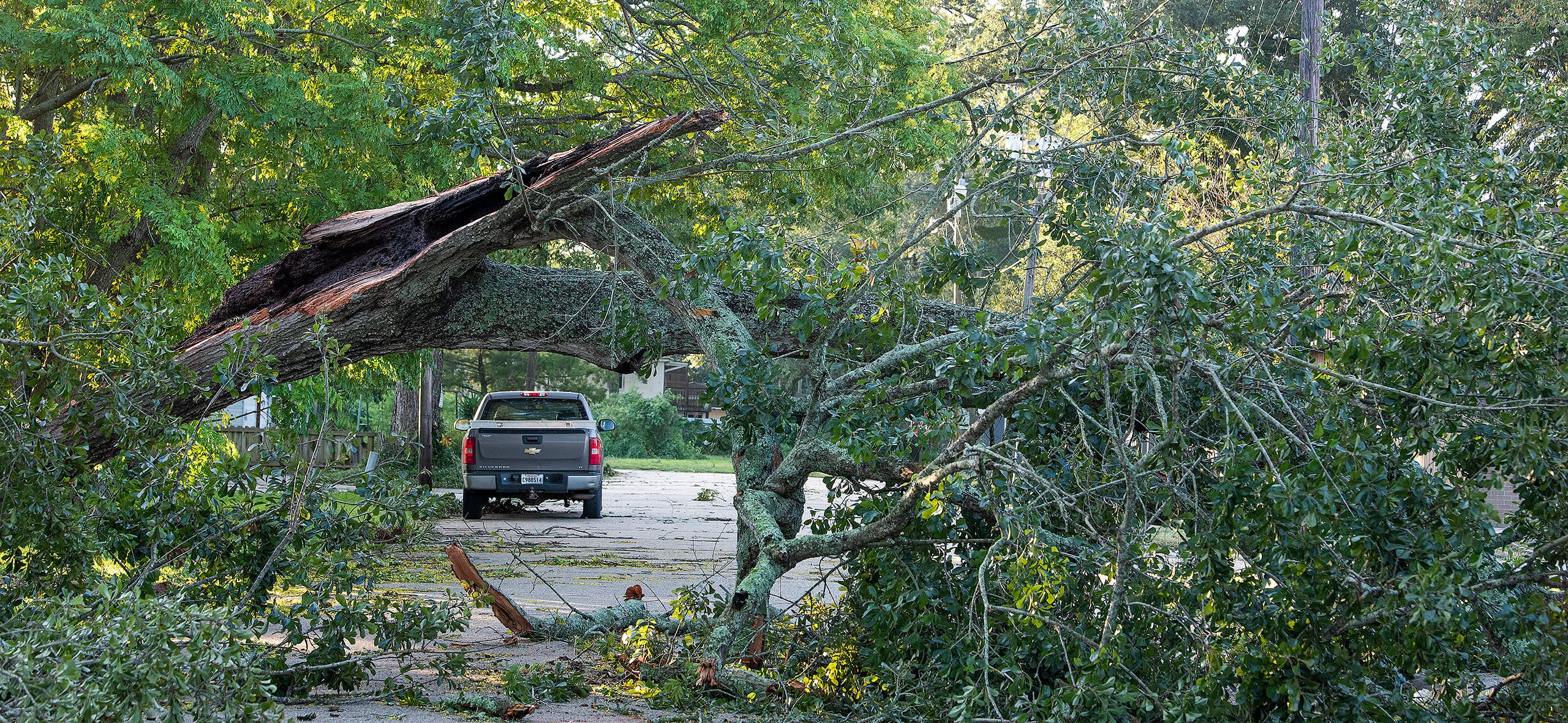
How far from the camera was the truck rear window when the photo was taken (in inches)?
566

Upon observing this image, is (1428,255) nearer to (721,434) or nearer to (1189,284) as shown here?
(1189,284)

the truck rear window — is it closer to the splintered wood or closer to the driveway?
the driveway

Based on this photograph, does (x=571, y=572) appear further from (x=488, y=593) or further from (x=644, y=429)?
(x=644, y=429)

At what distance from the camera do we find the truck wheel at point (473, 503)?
46.7ft

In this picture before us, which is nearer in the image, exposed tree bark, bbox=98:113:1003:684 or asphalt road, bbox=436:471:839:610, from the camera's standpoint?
exposed tree bark, bbox=98:113:1003:684

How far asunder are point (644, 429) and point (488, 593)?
28860 millimetres

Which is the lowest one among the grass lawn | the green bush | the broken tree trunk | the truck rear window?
the grass lawn

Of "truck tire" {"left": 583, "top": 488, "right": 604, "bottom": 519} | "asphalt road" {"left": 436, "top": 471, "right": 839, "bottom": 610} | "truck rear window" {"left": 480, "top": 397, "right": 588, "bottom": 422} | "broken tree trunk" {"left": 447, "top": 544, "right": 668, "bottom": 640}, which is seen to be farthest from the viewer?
"truck tire" {"left": 583, "top": 488, "right": 604, "bottom": 519}

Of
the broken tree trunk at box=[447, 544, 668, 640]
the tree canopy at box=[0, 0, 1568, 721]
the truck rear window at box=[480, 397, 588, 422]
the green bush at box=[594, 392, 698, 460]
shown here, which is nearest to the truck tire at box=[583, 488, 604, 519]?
the truck rear window at box=[480, 397, 588, 422]

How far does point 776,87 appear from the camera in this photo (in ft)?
31.3

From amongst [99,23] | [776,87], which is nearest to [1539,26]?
[776,87]

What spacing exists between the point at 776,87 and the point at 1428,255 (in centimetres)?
672

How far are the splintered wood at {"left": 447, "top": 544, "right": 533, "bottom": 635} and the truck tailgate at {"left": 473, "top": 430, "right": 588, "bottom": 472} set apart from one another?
7.85 m

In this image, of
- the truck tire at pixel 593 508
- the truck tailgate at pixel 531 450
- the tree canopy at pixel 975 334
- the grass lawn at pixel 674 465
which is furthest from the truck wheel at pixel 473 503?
the grass lawn at pixel 674 465
